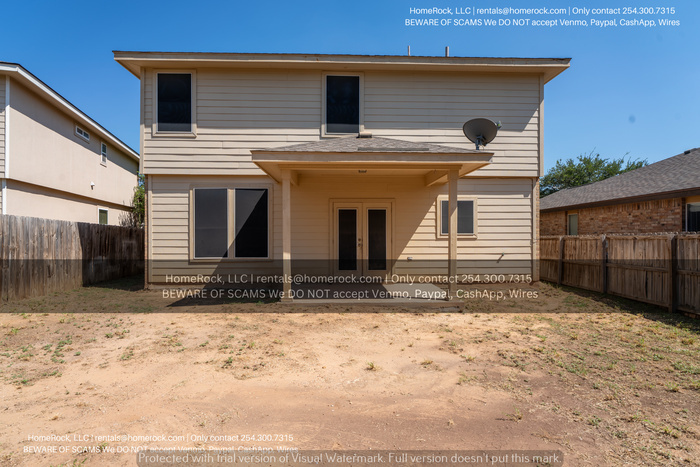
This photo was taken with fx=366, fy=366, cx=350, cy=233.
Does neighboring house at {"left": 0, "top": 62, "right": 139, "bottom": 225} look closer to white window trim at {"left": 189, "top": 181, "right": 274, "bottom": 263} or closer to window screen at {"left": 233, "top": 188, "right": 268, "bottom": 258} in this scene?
white window trim at {"left": 189, "top": 181, "right": 274, "bottom": 263}

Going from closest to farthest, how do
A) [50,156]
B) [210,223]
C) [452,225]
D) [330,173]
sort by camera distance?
[452,225] < [330,173] < [210,223] < [50,156]

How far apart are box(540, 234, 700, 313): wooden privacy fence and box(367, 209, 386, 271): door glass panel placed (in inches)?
201

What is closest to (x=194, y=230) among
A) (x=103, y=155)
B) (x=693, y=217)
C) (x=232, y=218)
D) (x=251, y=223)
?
(x=232, y=218)

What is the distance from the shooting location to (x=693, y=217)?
10922 mm

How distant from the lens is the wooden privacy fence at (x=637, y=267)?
6508 mm

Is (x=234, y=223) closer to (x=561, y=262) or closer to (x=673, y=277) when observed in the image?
(x=561, y=262)

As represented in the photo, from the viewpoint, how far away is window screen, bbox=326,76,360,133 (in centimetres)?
953

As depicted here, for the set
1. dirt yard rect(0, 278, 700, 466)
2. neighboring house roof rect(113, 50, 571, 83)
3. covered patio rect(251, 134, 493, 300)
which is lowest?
dirt yard rect(0, 278, 700, 466)

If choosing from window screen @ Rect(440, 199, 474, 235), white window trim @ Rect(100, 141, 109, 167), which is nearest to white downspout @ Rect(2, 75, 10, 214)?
white window trim @ Rect(100, 141, 109, 167)

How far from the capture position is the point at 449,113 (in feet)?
31.9

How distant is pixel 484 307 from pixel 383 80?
621cm

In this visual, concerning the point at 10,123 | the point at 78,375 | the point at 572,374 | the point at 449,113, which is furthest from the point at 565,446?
the point at 10,123

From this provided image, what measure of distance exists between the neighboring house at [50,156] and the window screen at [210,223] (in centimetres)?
504

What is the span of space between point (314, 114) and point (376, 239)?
365 centimetres
